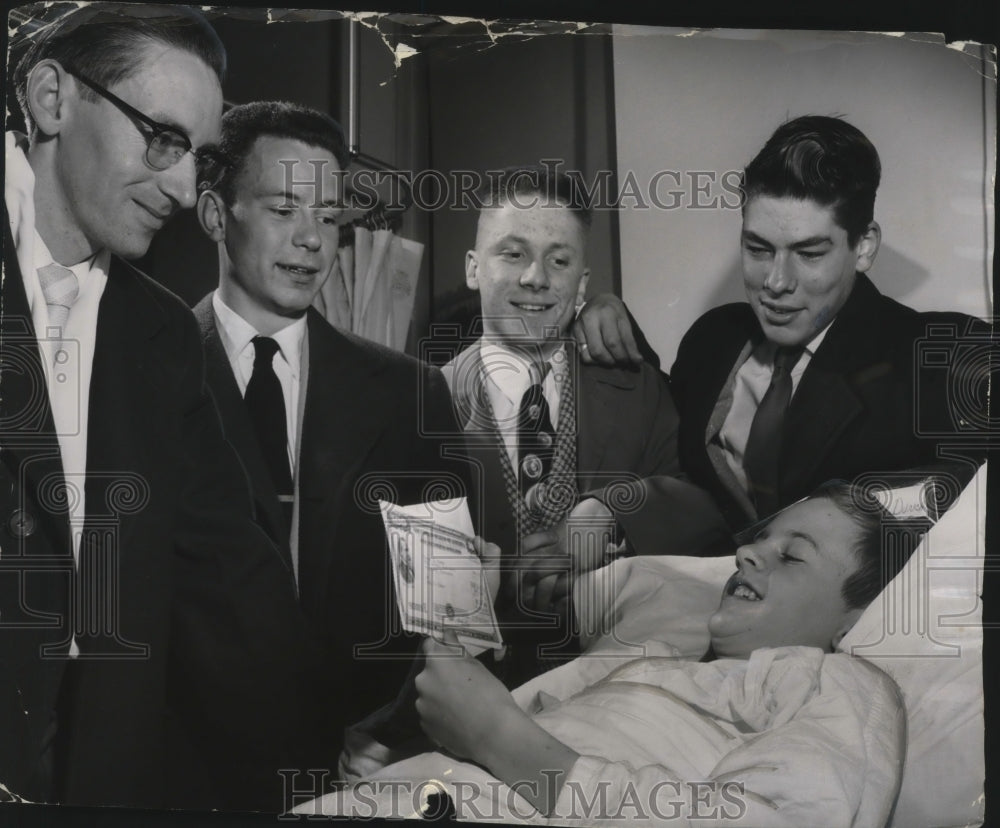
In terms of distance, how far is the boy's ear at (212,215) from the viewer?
2.44m

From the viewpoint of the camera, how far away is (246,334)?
2453mm

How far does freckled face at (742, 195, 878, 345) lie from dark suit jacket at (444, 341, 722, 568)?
0.96 feet

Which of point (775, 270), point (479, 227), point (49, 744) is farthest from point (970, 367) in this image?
point (49, 744)

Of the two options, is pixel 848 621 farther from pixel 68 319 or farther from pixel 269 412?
pixel 68 319

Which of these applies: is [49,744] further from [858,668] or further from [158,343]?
[858,668]

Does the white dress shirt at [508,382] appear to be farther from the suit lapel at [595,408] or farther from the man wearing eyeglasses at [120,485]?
the man wearing eyeglasses at [120,485]

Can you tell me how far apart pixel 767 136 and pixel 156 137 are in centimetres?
130

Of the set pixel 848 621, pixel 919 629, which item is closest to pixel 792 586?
pixel 848 621

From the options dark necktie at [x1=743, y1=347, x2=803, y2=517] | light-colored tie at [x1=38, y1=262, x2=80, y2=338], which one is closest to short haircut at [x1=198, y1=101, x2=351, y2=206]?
light-colored tie at [x1=38, y1=262, x2=80, y2=338]

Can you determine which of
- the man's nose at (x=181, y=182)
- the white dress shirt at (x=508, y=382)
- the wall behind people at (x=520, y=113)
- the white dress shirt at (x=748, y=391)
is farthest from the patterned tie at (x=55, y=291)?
the white dress shirt at (x=748, y=391)

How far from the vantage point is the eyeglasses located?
241 centimetres

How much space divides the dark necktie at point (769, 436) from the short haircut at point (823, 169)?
1.01ft

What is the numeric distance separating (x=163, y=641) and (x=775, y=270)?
151 cm

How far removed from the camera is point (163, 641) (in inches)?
94.3
